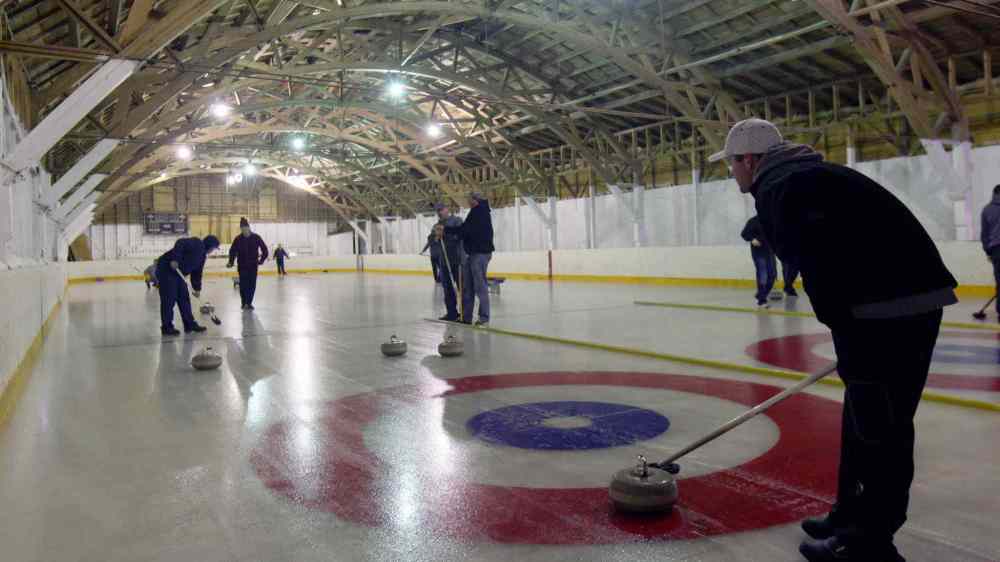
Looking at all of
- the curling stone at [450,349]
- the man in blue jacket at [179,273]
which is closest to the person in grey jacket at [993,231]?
the curling stone at [450,349]

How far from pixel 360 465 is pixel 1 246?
235 inches

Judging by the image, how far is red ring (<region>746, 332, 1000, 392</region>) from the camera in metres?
5.51

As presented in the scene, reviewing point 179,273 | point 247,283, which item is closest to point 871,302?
point 179,273

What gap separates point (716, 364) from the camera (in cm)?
663

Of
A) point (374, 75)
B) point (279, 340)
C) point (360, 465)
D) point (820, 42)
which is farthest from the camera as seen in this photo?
point (374, 75)

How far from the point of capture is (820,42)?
60.6 ft

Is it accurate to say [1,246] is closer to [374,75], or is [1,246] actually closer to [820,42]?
[820,42]

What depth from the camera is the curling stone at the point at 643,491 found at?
9.64ft

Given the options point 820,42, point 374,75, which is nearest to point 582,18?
point 820,42

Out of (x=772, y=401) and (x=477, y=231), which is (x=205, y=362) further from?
(x=772, y=401)

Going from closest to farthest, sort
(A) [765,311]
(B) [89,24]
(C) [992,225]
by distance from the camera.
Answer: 1. (C) [992,225]
2. (B) [89,24]
3. (A) [765,311]

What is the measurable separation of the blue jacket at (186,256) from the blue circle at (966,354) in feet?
32.4

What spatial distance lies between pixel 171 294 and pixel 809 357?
29.7ft

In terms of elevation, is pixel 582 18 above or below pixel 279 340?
above
